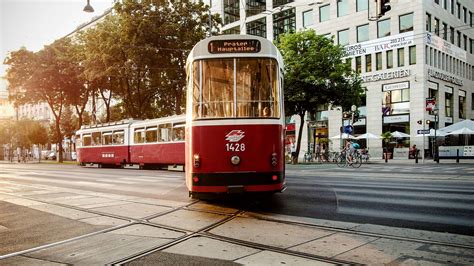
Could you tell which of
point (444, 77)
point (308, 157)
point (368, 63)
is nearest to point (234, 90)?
point (308, 157)

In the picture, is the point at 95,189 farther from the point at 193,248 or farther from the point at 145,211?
the point at 193,248

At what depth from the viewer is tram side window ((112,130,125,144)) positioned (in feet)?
97.8

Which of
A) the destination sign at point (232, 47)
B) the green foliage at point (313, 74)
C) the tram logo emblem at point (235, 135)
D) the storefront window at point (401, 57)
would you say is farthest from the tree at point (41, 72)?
the tram logo emblem at point (235, 135)

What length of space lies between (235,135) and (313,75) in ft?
76.6

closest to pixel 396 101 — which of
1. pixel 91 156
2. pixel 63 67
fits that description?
pixel 91 156

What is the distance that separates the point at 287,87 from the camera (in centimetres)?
3075

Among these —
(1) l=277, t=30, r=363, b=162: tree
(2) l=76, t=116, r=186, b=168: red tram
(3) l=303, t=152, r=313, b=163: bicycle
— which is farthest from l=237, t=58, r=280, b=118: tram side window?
(3) l=303, t=152, r=313, b=163: bicycle

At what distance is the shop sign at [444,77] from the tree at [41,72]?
114ft

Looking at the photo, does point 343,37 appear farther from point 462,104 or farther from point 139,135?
point 139,135

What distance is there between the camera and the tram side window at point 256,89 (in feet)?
27.1

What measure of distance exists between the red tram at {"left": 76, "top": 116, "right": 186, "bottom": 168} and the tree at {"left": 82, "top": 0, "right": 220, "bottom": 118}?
13.5 ft

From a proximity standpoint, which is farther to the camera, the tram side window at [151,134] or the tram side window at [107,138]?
the tram side window at [107,138]

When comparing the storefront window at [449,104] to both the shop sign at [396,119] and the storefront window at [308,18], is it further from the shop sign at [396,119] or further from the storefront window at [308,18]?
the storefront window at [308,18]

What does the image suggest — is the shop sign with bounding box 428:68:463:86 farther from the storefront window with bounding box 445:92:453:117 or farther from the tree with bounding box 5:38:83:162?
the tree with bounding box 5:38:83:162
